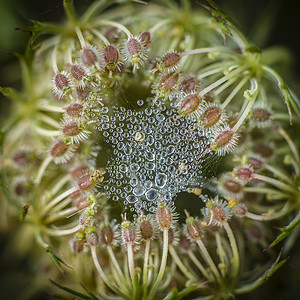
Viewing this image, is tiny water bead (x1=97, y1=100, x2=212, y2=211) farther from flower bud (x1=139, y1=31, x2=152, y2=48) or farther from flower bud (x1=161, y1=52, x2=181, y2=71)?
flower bud (x1=139, y1=31, x2=152, y2=48)

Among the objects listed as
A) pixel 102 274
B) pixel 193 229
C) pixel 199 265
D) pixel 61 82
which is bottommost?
pixel 102 274

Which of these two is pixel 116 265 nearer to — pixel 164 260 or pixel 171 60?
pixel 164 260

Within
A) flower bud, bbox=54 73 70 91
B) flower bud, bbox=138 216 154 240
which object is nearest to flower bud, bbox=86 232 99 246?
flower bud, bbox=138 216 154 240

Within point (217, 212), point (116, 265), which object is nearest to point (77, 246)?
point (116, 265)

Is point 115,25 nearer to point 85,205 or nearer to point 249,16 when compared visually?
point 85,205

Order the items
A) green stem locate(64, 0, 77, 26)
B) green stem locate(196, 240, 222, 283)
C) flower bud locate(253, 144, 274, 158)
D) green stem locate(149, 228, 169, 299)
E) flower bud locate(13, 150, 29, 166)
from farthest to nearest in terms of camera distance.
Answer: flower bud locate(13, 150, 29, 166) → flower bud locate(253, 144, 274, 158) → green stem locate(64, 0, 77, 26) → green stem locate(196, 240, 222, 283) → green stem locate(149, 228, 169, 299)

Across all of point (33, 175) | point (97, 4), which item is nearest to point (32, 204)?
point (33, 175)

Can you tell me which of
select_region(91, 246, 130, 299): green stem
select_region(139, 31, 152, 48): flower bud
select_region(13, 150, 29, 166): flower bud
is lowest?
select_region(91, 246, 130, 299): green stem
